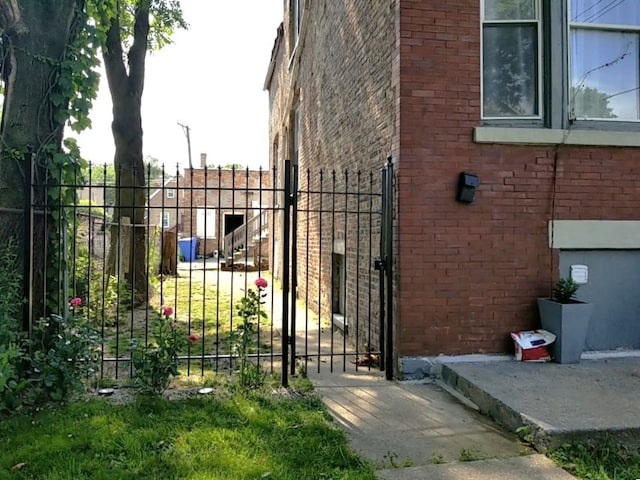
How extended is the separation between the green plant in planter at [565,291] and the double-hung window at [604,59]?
178 cm

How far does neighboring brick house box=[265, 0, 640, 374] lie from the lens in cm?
503

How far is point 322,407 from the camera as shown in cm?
420

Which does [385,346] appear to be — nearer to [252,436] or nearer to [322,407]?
[322,407]

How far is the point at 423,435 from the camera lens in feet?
12.0

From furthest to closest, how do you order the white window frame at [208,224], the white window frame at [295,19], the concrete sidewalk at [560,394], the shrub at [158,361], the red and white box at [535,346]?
the white window frame at [208,224], the white window frame at [295,19], the red and white box at [535,346], the shrub at [158,361], the concrete sidewalk at [560,394]

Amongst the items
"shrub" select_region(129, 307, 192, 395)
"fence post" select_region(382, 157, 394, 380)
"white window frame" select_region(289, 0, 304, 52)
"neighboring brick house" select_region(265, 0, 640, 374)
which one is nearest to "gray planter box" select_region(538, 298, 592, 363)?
"neighboring brick house" select_region(265, 0, 640, 374)

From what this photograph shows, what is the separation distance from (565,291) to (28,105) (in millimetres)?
5393

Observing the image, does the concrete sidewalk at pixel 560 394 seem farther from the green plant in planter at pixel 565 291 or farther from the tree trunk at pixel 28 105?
the tree trunk at pixel 28 105

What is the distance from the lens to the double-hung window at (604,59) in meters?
5.39

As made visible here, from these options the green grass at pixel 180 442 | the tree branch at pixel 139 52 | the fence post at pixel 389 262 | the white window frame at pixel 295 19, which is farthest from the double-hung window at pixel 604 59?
the tree branch at pixel 139 52

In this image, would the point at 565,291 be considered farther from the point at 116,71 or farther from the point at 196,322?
the point at 116,71

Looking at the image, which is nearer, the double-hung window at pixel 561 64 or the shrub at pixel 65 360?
the shrub at pixel 65 360

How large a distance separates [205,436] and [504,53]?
4.76 m

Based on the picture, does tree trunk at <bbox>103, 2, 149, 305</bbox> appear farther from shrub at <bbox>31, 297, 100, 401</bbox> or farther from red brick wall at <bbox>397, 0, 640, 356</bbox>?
red brick wall at <bbox>397, 0, 640, 356</bbox>
